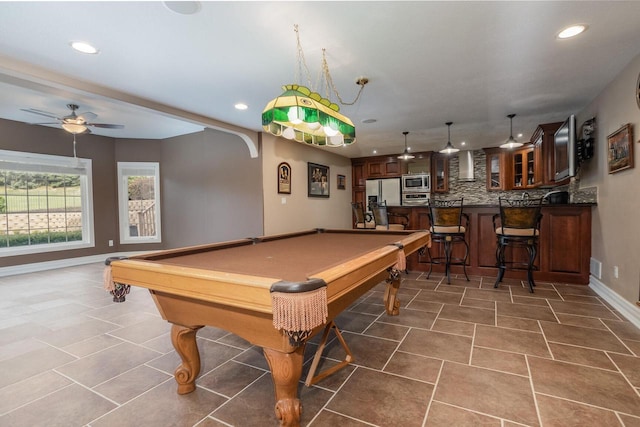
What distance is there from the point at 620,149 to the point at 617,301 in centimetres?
146

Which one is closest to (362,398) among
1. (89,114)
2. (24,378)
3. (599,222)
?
(24,378)

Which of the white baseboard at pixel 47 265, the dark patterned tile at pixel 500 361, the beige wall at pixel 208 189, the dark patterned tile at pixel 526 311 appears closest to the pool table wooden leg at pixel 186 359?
the dark patterned tile at pixel 500 361

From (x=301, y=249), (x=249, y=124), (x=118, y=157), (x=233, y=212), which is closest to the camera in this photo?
(x=301, y=249)

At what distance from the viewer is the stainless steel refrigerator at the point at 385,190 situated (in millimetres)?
7512

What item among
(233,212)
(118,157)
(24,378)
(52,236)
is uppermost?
(118,157)

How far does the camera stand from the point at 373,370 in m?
1.92

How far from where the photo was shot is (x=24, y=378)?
1.91 metres

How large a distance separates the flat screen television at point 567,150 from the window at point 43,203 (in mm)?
6985

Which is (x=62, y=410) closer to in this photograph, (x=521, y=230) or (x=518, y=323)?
(x=518, y=323)

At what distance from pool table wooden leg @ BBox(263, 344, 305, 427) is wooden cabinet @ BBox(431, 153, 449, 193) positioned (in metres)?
6.71

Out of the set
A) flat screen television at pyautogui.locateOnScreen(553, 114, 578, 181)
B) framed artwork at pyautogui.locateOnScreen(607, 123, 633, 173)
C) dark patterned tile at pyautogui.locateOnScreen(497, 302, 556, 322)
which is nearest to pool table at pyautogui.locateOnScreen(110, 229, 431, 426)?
dark patterned tile at pyautogui.locateOnScreen(497, 302, 556, 322)

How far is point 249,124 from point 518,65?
3.34 m

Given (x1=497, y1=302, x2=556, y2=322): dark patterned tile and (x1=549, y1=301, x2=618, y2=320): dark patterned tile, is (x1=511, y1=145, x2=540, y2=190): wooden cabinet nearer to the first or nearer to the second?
(x1=549, y1=301, x2=618, y2=320): dark patterned tile

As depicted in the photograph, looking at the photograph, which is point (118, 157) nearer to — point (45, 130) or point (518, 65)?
point (45, 130)
